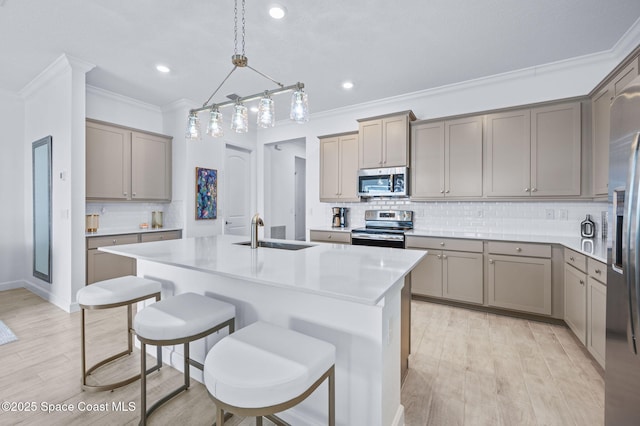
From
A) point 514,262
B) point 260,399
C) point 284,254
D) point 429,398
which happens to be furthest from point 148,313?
point 514,262

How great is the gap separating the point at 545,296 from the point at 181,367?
3450 millimetres

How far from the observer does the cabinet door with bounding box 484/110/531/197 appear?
3.21 metres

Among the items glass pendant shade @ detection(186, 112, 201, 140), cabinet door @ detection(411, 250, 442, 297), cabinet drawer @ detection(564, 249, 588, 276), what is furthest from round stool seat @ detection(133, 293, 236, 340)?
cabinet drawer @ detection(564, 249, 588, 276)

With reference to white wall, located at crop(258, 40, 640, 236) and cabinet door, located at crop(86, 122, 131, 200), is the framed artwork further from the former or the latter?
white wall, located at crop(258, 40, 640, 236)

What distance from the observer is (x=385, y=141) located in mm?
3977

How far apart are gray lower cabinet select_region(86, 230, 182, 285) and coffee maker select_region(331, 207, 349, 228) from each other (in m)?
2.79

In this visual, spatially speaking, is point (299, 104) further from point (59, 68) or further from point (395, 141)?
point (59, 68)

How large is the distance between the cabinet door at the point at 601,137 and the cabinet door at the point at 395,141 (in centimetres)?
187

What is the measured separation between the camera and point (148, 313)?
1.51 meters

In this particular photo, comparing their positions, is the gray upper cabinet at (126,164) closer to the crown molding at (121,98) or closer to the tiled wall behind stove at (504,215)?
the crown molding at (121,98)

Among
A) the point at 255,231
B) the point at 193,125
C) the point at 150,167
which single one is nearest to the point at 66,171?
the point at 150,167

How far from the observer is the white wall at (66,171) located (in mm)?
3229

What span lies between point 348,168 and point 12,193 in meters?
4.89

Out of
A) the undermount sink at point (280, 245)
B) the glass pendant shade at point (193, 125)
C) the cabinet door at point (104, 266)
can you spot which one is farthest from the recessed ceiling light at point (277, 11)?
the cabinet door at point (104, 266)
